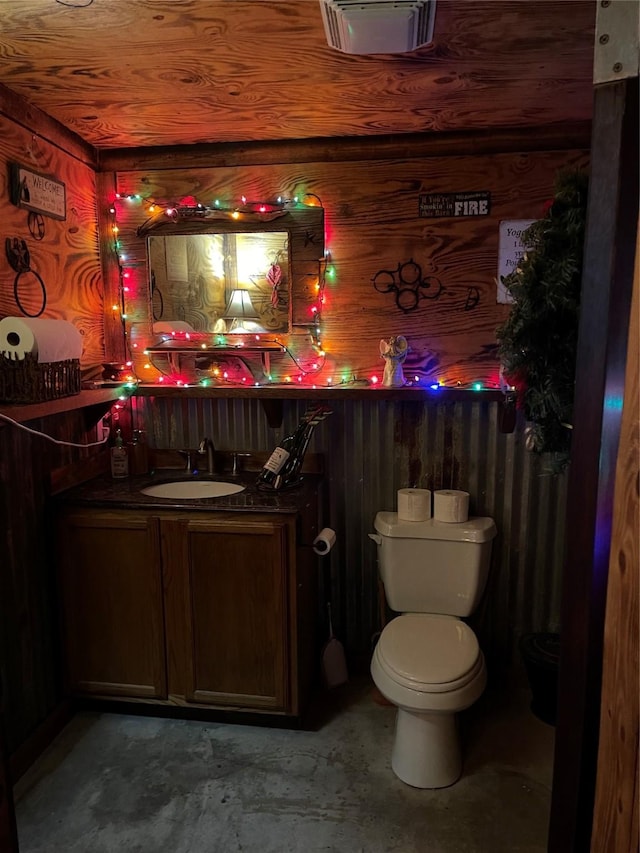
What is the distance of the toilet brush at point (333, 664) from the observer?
268 cm

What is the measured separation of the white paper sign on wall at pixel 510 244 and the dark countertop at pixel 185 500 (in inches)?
47.8

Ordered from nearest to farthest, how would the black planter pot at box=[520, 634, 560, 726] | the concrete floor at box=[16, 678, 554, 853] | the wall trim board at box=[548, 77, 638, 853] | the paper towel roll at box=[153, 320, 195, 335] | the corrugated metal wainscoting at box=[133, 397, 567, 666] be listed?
the wall trim board at box=[548, 77, 638, 853] < the concrete floor at box=[16, 678, 554, 853] < the black planter pot at box=[520, 634, 560, 726] < the corrugated metal wainscoting at box=[133, 397, 567, 666] < the paper towel roll at box=[153, 320, 195, 335]

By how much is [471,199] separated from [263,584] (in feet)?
5.87

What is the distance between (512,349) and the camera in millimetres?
1521

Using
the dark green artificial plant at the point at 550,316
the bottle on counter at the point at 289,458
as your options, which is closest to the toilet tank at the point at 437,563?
the bottle on counter at the point at 289,458

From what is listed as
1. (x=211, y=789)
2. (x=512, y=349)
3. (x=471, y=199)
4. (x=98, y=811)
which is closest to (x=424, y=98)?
(x=471, y=199)

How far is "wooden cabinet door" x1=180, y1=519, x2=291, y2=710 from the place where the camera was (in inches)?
90.1

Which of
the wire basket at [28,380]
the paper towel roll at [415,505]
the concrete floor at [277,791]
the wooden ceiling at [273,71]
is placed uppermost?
the wooden ceiling at [273,71]

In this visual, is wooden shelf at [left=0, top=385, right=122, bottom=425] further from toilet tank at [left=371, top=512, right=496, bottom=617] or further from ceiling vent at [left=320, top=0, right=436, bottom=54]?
ceiling vent at [left=320, top=0, right=436, bottom=54]

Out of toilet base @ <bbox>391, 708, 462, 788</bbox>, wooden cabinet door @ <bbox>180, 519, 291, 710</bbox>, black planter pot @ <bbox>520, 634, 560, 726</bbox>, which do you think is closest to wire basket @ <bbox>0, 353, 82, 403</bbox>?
wooden cabinet door @ <bbox>180, 519, 291, 710</bbox>

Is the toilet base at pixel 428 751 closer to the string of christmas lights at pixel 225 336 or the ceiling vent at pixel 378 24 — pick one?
the string of christmas lights at pixel 225 336

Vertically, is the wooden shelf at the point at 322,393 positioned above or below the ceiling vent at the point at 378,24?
below

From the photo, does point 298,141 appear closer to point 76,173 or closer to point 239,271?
point 239,271

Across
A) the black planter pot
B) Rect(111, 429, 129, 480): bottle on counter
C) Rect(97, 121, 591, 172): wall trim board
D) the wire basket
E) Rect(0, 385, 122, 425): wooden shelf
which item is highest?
Rect(97, 121, 591, 172): wall trim board
